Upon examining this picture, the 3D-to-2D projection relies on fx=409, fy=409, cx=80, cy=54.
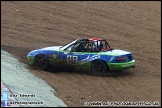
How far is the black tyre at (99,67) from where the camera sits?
1488cm

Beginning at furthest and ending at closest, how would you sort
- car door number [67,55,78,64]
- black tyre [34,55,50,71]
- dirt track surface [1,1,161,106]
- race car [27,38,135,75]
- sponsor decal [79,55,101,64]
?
1. black tyre [34,55,50,71]
2. car door number [67,55,78,64]
3. sponsor decal [79,55,101,64]
4. race car [27,38,135,75]
5. dirt track surface [1,1,161,106]

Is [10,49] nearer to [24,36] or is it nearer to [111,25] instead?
[24,36]

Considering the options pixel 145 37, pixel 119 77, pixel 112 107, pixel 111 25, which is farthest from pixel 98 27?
pixel 112 107

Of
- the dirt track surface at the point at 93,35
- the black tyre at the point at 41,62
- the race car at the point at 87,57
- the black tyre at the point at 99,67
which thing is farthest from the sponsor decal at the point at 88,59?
the black tyre at the point at 41,62

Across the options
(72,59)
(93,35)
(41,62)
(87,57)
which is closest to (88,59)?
(87,57)

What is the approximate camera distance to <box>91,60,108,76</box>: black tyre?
1488 cm

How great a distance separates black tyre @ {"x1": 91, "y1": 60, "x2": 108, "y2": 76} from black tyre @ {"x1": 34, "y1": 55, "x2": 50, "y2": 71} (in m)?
1.77

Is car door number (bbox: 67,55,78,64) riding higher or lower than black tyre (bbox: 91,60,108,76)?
higher

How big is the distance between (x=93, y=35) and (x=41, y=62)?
7.63 m

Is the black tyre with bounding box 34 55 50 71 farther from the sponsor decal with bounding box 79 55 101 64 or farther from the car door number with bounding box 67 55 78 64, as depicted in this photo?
the sponsor decal with bounding box 79 55 101 64

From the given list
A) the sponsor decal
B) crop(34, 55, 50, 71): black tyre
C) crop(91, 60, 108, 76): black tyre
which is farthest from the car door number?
crop(34, 55, 50, 71): black tyre

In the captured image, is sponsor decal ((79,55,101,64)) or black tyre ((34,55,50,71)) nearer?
→ sponsor decal ((79,55,101,64))

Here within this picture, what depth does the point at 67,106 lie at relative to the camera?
35.3 feet

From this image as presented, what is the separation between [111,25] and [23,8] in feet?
23.0
